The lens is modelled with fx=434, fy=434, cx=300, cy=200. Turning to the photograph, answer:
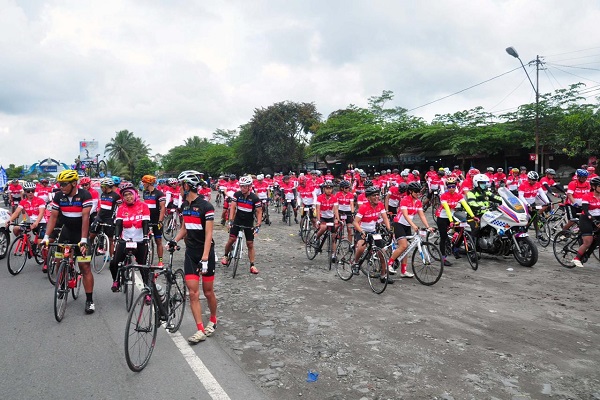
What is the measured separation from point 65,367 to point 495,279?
7.37 meters

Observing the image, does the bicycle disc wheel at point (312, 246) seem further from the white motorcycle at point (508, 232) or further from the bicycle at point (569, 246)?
the bicycle at point (569, 246)

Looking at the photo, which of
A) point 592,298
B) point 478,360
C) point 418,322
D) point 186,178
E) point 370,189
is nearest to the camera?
point 478,360

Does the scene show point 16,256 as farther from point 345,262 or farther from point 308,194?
point 308,194

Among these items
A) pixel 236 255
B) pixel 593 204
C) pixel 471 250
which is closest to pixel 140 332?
pixel 236 255

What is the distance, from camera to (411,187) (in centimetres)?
825

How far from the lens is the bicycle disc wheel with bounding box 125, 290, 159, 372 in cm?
437

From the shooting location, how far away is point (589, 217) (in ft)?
28.5

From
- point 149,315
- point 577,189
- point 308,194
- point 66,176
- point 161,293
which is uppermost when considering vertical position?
point 577,189

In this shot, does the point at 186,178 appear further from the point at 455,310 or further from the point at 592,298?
the point at 592,298

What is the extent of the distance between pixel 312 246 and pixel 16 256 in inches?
251

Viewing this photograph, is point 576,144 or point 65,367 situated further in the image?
point 576,144

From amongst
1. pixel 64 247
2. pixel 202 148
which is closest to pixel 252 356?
pixel 64 247

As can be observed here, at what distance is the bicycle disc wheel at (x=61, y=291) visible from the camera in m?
5.90

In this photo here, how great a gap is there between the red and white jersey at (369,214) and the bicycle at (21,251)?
7.00 metres
